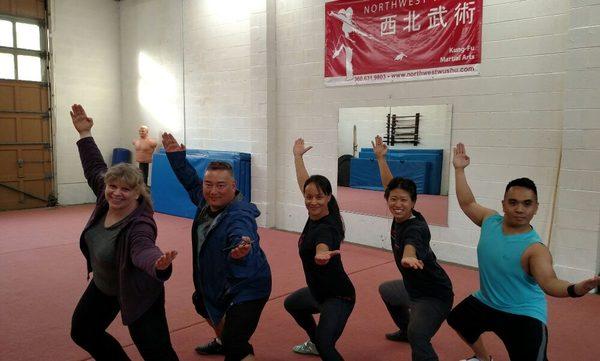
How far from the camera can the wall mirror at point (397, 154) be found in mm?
5742

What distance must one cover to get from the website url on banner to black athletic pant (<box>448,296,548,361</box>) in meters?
3.34

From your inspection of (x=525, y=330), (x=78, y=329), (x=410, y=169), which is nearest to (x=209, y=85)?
(x=410, y=169)

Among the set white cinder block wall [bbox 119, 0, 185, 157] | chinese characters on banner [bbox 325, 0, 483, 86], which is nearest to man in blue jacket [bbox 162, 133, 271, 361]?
chinese characters on banner [bbox 325, 0, 483, 86]

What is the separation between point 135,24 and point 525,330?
9325 millimetres

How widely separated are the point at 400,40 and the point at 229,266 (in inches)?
168

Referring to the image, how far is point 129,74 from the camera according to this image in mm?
10055

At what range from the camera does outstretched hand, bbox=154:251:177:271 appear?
203cm

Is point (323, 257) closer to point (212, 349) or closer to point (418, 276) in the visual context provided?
point (418, 276)

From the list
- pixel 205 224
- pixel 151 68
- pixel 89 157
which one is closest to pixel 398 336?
pixel 205 224

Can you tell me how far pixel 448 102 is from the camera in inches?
219

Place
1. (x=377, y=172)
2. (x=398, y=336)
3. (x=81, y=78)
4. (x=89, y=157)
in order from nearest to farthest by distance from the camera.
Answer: (x=89, y=157)
(x=398, y=336)
(x=377, y=172)
(x=81, y=78)

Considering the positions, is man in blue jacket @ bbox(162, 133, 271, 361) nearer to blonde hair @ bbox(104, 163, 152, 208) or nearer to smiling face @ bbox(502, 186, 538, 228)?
blonde hair @ bbox(104, 163, 152, 208)

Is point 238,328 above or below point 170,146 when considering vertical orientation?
below

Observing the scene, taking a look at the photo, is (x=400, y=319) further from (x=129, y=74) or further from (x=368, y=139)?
(x=129, y=74)
